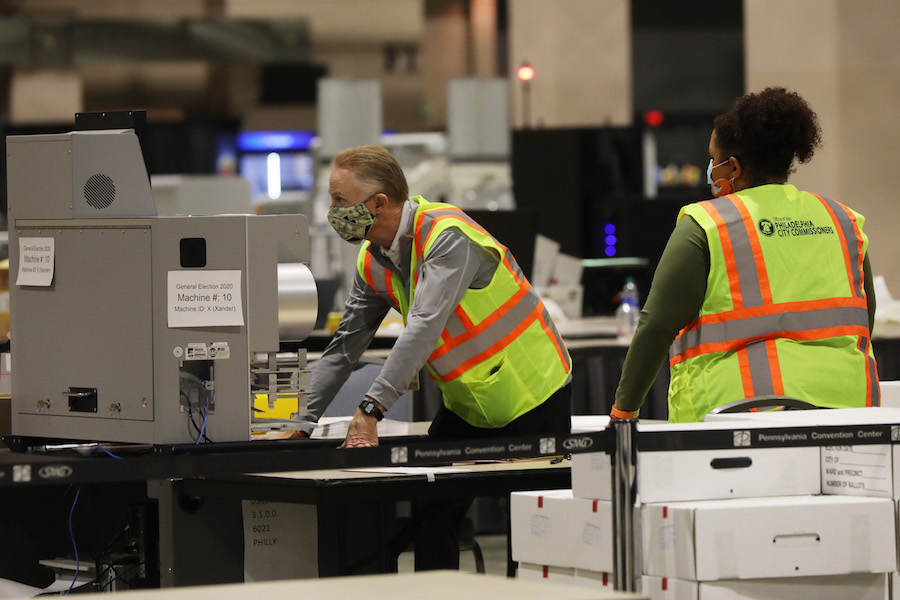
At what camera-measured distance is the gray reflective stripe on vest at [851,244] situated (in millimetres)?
2764

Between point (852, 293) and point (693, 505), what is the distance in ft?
2.62

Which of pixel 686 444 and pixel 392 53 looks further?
pixel 392 53

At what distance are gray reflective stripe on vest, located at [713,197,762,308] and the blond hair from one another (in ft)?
2.53

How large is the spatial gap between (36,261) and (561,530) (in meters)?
1.28

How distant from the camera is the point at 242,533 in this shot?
2.82 m

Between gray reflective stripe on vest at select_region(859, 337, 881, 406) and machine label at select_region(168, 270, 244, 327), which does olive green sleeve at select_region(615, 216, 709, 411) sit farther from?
machine label at select_region(168, 270, 244, 327)

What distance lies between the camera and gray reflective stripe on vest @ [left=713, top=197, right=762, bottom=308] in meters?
2.66

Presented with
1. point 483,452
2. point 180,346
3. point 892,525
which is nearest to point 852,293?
point 892,525

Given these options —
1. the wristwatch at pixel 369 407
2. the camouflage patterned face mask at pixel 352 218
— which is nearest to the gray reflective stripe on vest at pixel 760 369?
the wristwatch at pixel 369 407

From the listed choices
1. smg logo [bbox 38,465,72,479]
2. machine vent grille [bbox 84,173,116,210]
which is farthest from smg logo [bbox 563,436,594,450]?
machine vent grille [bbox 84,173,116,210]

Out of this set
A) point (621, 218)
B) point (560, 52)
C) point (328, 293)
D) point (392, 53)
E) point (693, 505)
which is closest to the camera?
point (693, 505)

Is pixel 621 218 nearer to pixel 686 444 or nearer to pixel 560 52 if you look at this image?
pixel 560 52

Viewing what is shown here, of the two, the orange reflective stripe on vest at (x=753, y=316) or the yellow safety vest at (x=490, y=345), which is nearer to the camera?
the orange reflective stripe on vest at (x=753, y=316)

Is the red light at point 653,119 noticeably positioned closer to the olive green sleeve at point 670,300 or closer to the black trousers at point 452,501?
the black trousers at point 452,501
